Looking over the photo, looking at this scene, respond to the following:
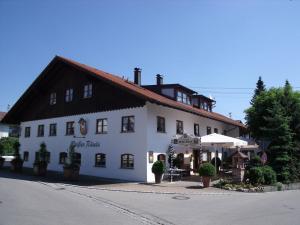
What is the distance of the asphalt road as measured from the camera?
998cm

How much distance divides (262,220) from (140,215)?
12.7 feet

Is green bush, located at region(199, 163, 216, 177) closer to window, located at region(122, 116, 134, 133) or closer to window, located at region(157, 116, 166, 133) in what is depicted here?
window, located at region(157, 116, 166, 133)

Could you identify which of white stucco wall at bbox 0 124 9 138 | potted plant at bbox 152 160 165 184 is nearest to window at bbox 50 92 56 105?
potted plant at bbox 152 160 165 184

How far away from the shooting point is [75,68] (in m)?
27.8

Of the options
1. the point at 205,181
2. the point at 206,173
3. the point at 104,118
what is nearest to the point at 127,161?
the point at 104,118

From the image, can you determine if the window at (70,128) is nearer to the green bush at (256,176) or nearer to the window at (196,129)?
the window at (196,129)

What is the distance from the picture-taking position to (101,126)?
82.3ft

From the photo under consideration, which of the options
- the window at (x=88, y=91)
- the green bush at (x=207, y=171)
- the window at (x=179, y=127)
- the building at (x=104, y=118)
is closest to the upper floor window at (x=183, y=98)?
the building at (x=104, y=118)

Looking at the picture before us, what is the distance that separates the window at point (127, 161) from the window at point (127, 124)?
1.73 metres

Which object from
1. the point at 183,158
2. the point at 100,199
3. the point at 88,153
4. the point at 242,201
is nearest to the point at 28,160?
the point at 88,153

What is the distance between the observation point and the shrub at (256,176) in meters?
19.5

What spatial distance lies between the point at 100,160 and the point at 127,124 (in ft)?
12.3

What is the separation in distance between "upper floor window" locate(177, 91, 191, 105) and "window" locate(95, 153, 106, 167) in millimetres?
7994

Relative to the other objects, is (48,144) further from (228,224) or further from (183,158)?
(228,224)
